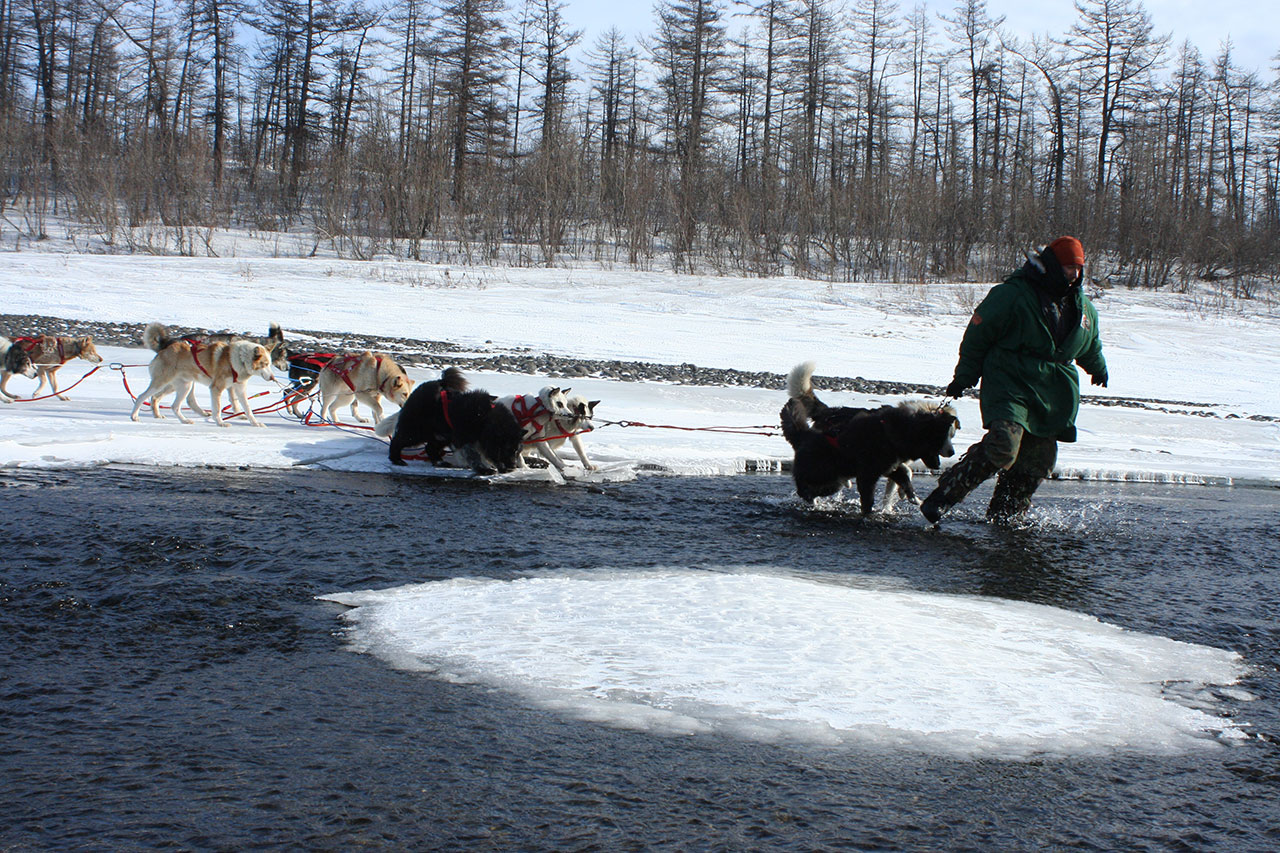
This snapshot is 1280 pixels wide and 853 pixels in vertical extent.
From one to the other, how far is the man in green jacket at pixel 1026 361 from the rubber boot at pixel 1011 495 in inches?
8.8

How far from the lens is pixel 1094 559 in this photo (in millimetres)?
6027

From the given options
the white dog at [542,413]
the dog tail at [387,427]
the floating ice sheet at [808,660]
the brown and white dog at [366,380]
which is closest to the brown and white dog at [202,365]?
the brown and white dog at [366,380]

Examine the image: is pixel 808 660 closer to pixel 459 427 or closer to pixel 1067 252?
pixel 1067 252

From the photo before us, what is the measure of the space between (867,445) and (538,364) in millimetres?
8281

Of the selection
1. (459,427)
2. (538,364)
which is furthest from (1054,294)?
(538,364)

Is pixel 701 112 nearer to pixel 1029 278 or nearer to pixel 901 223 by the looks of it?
pixel 901 223

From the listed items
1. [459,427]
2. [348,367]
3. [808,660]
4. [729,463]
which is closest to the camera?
[808,660]

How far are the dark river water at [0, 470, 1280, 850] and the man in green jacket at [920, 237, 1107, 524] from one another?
2.74ft

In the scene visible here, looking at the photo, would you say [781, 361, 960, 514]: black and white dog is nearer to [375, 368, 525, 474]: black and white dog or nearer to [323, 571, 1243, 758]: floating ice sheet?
[323, 571, 1243, 758]: floating ice sheet

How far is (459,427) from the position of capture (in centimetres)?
838

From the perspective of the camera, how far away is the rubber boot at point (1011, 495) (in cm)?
689

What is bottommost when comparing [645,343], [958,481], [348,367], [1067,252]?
[958,481]

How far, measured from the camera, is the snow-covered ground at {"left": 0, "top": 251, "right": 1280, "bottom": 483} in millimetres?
9102

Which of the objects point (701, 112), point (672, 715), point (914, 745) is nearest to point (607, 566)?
point (672, 715)
